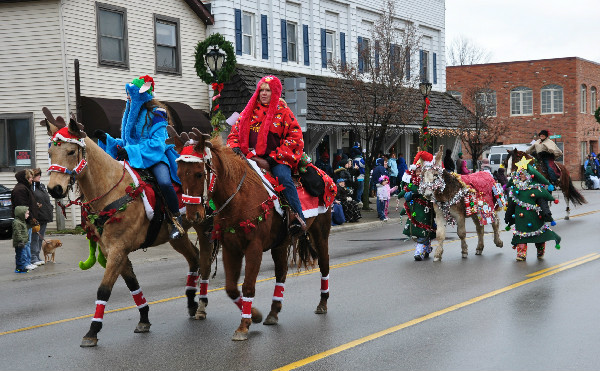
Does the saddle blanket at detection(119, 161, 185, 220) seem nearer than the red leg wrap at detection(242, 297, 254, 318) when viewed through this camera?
No

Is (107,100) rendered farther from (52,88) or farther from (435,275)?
(435,275)

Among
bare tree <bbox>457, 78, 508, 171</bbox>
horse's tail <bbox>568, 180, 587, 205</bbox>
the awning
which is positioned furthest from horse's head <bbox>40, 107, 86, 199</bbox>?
bare tree <bbox>457, 78, 508, 171</bbox>

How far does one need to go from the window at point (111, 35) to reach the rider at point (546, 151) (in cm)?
1217

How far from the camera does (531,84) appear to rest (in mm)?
53781

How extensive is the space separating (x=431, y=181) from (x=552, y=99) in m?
42.5

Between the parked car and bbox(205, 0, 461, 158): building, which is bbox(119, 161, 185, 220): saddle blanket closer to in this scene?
the parked car

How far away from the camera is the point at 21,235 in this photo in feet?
47.2

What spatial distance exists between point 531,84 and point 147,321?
162 ft

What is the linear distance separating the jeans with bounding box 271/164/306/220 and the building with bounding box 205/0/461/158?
16.7 m

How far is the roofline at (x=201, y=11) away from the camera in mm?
24984

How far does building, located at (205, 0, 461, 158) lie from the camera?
85.2 feet

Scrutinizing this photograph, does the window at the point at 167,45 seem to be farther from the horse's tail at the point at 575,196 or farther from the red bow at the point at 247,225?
the red bow at the point at 247,225

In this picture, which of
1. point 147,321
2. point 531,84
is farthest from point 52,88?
point 531,84

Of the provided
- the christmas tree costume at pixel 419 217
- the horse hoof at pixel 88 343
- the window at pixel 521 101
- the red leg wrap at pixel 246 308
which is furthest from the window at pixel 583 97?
the horse hoof at pixel 88 343
